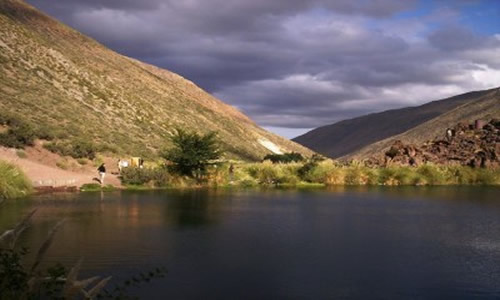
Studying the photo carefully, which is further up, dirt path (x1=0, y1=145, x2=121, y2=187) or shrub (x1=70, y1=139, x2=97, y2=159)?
shrub (x1=70, y1=139, x2=97, y2=159)

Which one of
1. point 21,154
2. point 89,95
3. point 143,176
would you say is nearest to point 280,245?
point 143,176

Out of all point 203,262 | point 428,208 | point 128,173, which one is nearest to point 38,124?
point 128,173

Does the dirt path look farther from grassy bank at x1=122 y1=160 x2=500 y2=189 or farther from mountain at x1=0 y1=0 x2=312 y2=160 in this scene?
mountain at x1=0 y1=0 x2=312 y2=160

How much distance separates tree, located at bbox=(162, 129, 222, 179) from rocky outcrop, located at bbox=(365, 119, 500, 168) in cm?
1686

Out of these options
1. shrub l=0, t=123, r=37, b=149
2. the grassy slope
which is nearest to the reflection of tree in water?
shrub l=0, t=123, r=37, b=149

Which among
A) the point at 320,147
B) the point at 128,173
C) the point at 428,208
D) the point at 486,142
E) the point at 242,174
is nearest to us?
the point at 428,208

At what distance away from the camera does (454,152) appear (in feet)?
166

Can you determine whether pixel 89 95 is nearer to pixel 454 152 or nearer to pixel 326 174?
pixel 326 174

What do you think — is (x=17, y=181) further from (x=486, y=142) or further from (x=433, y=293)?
(x=486, y=142)

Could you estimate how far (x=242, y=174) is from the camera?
40938mm

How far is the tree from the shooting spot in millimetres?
36781

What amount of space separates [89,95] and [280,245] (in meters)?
51.5

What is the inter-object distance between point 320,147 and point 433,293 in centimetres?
16271

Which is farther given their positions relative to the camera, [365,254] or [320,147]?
[320,147]
